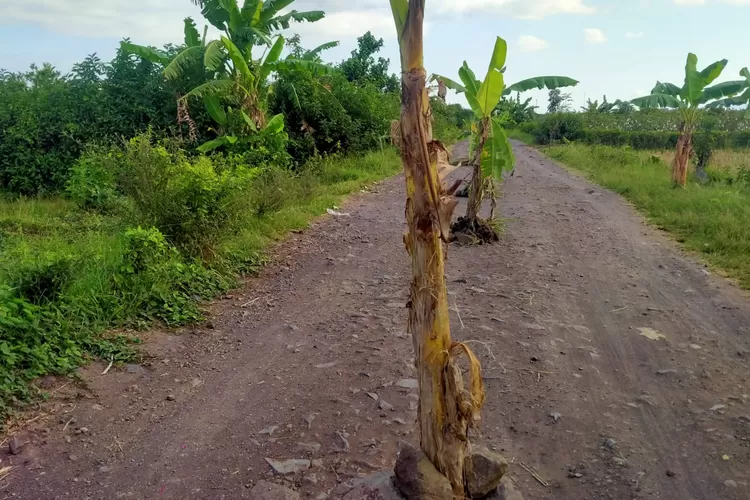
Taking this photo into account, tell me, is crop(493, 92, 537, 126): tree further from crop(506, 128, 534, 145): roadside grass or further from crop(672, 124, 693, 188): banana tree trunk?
crop(506, 128, 534, 145): roadside grass

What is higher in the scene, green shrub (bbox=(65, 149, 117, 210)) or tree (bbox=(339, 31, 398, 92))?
tree (bbox=(339, 31, 398, 92))

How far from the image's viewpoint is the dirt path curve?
123 inches

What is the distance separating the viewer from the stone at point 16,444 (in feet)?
10.6

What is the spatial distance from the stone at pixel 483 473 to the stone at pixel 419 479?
20 centimetres

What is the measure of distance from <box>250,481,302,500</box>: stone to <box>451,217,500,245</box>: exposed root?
5.26m

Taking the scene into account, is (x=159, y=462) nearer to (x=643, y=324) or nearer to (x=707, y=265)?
(x=643, y=324)

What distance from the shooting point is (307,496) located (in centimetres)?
295

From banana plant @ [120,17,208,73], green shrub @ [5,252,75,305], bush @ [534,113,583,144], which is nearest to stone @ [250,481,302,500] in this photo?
green shrub @ [5,252,75,305]

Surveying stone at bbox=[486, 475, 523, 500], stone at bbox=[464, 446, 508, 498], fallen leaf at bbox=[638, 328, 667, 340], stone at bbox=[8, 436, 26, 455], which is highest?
stone at bbox=[464, 446, 508, 498]

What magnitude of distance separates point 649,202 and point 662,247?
A: 3.15m

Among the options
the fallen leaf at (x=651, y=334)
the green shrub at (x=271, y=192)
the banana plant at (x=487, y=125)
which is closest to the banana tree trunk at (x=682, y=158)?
the banana plant at (x=487, y=125)

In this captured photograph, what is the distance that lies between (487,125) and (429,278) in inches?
215

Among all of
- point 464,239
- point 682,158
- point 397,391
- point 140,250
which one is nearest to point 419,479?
point 397,391

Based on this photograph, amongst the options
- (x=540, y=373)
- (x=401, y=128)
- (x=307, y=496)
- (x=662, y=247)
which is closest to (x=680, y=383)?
(x=540, y=373)
